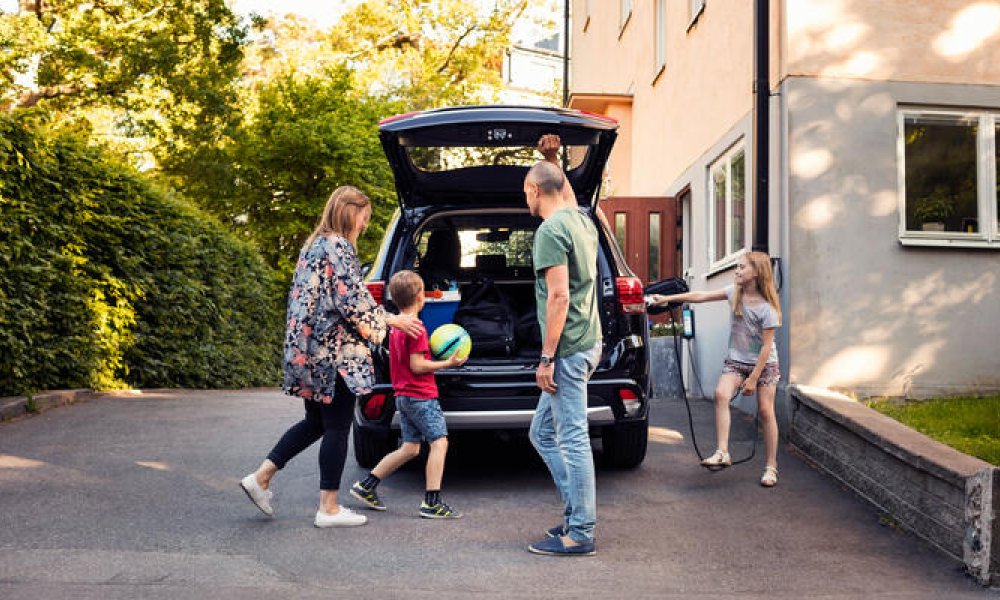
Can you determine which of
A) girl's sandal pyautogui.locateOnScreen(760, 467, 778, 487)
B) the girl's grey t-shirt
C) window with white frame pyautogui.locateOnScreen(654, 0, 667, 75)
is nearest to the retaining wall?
girl's sandal pyautogui.locateOnScreen(760, 467, 778, 487)

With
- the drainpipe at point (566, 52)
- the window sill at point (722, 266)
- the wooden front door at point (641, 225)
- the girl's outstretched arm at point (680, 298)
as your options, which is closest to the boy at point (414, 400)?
the girl's outstretched arm at point (680, 298)

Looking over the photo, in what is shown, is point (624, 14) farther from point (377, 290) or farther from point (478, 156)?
point (377, 290)

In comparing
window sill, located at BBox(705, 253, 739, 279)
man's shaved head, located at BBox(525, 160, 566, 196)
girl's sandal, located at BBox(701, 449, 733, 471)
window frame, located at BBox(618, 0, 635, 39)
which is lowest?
girl's sandal, located at BBox(701, 449, 733, 471)

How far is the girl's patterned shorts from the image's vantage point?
7137 mm

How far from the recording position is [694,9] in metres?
12.9

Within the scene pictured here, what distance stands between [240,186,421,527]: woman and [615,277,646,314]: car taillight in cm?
162

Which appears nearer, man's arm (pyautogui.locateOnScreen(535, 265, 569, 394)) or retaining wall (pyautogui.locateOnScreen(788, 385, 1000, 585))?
retaining wall (pyautogui.locateOnScreen(788, 385, 1000, 585))

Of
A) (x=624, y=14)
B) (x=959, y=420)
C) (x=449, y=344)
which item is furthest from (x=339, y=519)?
(x=624, y=14)

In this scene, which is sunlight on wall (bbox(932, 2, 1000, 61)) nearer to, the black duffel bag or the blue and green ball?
the black duffel bag

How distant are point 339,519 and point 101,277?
252 inches

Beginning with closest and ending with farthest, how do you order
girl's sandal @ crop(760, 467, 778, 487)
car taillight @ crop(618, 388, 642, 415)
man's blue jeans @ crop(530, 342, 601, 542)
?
man's blue jeans @ crop(530, 342, 601, 542), car taillight @ crop(618, 388, 642, 415), girl's sandal @ crop(760, 467, 778, 487)

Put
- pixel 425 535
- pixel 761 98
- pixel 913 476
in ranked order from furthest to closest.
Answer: pixel 761 98
pixel 913 476
pixel 425 535

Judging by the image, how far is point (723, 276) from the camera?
37.4 feet

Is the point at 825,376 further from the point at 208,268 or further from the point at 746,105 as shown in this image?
the point at 208,268
